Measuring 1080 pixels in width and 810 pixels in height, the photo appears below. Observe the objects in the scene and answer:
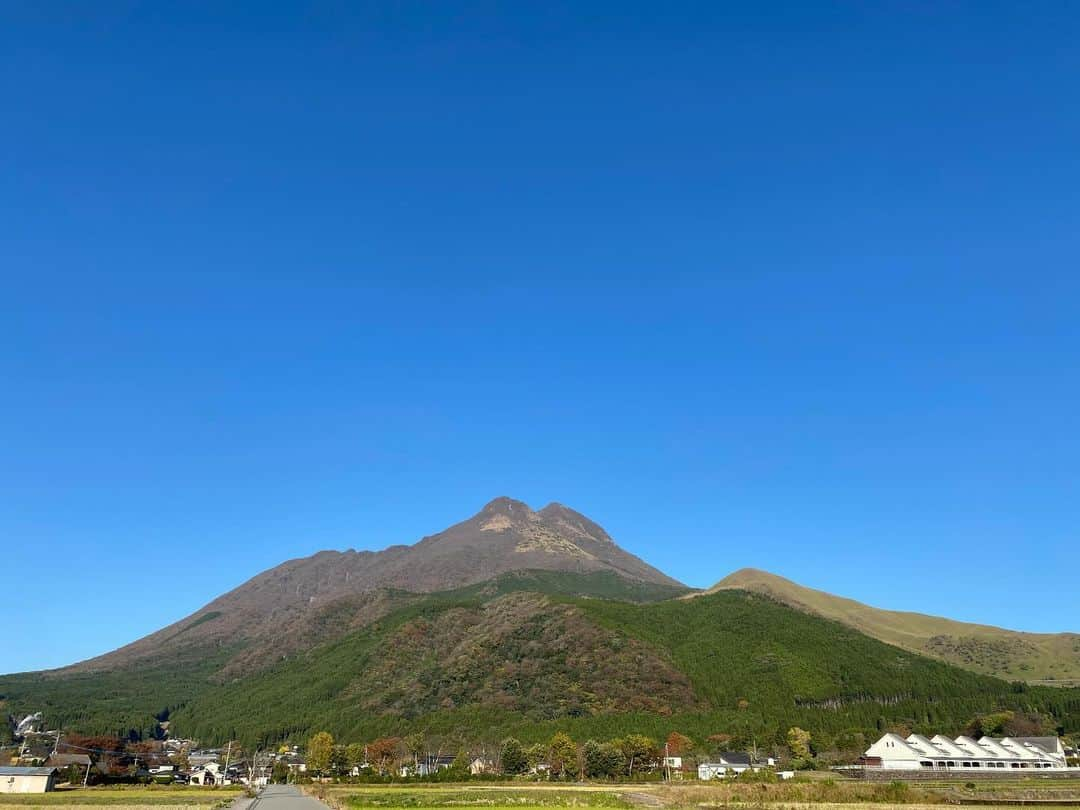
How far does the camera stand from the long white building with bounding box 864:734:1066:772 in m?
98.5

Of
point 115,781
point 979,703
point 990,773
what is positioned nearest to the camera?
point 990,773

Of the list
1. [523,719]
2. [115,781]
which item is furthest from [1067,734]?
[115,781]

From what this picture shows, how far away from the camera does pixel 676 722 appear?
164m

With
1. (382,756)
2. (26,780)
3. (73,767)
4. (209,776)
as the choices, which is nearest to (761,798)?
(26,780)

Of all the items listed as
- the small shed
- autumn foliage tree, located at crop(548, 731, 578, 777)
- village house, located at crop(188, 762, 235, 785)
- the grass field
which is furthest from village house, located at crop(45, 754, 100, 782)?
autumn foliage tree, located at crop(548, 731, 578, 777)

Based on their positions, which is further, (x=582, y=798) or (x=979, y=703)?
(x=979, y=703)

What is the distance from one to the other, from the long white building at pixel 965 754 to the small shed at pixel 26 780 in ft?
332

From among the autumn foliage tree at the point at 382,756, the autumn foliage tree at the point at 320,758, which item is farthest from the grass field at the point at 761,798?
the autumn foliage tree at the point at 382,756

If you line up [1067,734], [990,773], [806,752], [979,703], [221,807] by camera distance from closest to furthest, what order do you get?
[221,807]
[990,773]
[806,752]
[1067,734]
[979,703]

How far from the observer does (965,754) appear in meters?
106

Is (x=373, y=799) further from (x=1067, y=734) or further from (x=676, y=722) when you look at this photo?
(x=1067, y=734)

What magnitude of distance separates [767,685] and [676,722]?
1418 inches

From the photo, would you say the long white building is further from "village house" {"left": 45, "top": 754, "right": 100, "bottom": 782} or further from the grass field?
"village house" {"left": 45, "top": 754, "right": 100, "bottom": 782}

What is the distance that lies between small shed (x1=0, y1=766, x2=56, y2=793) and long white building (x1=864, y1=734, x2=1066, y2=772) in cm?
10107
